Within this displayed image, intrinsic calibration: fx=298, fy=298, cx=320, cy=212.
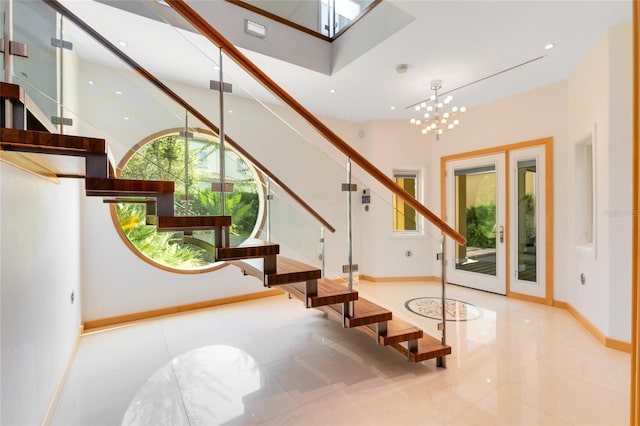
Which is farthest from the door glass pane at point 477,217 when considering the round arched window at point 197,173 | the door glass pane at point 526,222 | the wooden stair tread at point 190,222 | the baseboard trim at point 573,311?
the wooden stair tread at point 190,222

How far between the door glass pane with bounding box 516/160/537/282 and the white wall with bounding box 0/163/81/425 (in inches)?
227

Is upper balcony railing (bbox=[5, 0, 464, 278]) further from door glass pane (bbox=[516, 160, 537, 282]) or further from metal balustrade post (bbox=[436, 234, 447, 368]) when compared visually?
door glass pane (bbox=[516, 160, 537, 282])

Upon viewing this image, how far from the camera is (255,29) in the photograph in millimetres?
3486

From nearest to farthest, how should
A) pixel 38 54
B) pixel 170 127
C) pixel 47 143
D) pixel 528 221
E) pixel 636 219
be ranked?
1. pixel 636 219
2. pixel 47 143
3. pixel 38 54
4. pixel 170 127
5. pixel 528 221

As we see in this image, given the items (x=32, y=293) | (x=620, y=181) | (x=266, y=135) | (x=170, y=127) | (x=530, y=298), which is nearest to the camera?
(x=32, y=293)

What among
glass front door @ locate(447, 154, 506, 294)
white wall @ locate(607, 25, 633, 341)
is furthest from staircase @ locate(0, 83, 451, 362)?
glass front door @ locate(447, 154, 506, 294)

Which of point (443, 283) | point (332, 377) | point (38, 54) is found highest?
point (38, 54)

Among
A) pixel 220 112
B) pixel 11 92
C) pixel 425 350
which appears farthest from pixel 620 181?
pixel 11 92

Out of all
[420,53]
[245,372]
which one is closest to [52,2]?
[245,372]

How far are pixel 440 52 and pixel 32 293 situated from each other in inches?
173

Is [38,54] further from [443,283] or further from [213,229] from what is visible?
Result: [443,283]

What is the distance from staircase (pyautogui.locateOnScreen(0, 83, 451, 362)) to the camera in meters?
1.39

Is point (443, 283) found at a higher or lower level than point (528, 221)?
lower

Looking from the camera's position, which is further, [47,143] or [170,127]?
[170,127]
